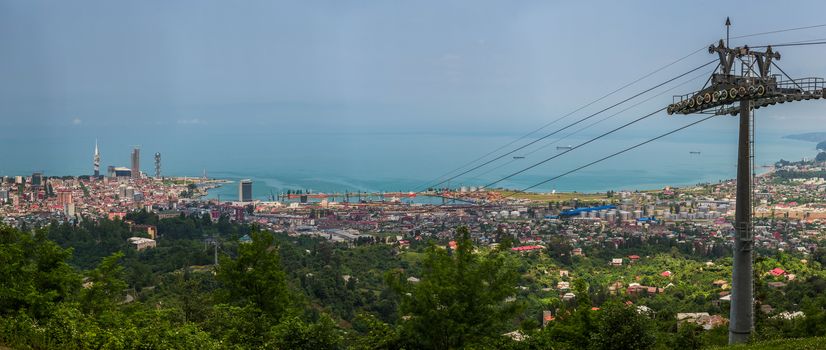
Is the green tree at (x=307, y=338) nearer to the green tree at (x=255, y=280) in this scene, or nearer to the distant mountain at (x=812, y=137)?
the green tree at (x=255, y=280)

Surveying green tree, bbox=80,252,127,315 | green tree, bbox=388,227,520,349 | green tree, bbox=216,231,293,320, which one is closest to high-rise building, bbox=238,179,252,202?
green tree, bbox=80,252,127,315

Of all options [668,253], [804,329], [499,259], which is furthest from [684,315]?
[668,253]

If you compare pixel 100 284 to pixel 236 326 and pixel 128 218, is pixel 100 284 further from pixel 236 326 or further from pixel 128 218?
pixel 128 218

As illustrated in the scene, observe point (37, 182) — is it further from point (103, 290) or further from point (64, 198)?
point (103, 290)

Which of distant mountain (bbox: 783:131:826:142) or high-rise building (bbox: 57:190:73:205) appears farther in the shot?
distant mountain (bbox: 783:131:826:142)

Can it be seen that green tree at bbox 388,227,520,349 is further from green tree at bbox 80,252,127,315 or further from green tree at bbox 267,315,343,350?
green tree at bbox 80,252,127,315

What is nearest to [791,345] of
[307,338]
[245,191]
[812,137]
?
[307,338]

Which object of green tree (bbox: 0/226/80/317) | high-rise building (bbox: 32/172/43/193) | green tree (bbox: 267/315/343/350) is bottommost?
green tree (bbox: 267/315/343/350)

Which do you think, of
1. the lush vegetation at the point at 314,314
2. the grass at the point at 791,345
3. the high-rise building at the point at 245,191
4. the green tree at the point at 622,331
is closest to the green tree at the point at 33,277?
the lush vegetation at the point at 314,314
